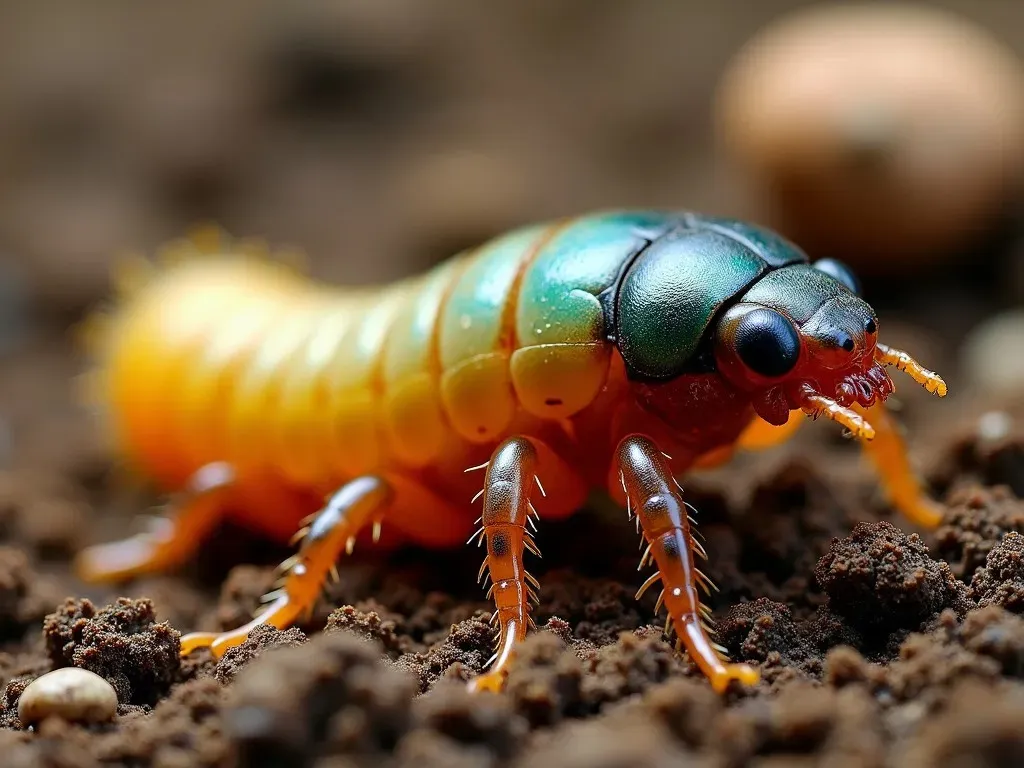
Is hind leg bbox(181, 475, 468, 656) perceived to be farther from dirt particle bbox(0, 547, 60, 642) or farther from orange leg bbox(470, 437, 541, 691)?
dirt particle bbox(0, 547, 60, 642)

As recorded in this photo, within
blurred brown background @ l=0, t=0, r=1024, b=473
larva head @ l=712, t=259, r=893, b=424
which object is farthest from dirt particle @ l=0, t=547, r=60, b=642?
blurred brown background @ l=0, t=0, r=1024, b=473

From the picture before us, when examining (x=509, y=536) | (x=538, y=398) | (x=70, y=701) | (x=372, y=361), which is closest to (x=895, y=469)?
(x=538, y=398)

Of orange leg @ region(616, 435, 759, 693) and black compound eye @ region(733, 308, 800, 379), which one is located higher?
black compound eye @ region(733, 308, 800, 379)

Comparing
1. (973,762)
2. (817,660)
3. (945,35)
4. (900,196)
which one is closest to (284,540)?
(817,660)

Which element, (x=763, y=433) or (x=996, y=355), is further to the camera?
(x=996, y=355)

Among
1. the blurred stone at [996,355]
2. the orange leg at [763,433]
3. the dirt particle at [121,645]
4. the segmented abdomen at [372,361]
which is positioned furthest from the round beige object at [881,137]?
the dirt particle at [121,645]

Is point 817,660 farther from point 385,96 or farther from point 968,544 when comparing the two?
point 385,96

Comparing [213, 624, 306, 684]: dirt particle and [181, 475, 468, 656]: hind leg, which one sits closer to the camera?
[213, 624, 306, 684]: dirt particle

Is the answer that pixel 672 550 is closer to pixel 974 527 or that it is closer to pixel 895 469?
pixel 974 527
